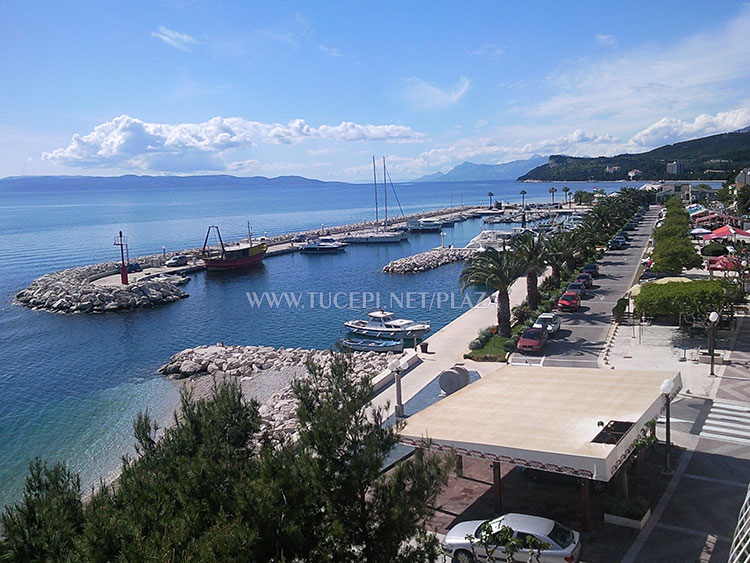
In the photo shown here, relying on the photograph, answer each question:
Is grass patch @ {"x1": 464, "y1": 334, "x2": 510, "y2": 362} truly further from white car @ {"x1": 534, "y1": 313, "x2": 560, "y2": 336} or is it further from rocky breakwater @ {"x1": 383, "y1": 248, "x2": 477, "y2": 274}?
rocky breakwater @ {"x1": 383, "y1": 248, "x2": 477, "y2": 274}

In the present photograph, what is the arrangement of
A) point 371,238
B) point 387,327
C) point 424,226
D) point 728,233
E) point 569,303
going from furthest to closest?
point 424,226
point 371,238
point 728,233
point 387,327
point 569,303

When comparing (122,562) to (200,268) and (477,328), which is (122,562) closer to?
(477,328)

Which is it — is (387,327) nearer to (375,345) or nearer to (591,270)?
(375,345)

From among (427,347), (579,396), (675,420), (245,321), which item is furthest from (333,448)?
(245,321)

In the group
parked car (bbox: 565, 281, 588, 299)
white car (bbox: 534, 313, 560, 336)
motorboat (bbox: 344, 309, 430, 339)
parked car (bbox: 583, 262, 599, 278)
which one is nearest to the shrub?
parked car (bbox: 583, 262, 599, 278)

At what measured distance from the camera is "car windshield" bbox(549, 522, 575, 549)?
11.2 metres

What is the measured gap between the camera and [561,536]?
37.3 feet

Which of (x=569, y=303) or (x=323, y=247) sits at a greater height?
(x=323, y=247)

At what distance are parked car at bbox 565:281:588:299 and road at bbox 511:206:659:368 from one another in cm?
39

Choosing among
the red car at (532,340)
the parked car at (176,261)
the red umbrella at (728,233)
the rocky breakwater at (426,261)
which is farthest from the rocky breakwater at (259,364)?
the parked car at (176,261)

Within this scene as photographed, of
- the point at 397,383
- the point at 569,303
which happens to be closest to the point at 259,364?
the point at 397,383

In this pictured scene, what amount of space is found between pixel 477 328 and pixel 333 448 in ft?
79.0

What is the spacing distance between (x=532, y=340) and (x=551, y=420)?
13422mm

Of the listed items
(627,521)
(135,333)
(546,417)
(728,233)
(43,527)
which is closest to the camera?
(43,527)
